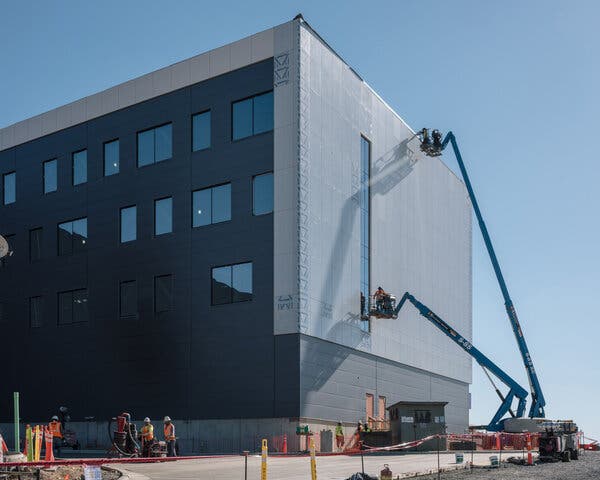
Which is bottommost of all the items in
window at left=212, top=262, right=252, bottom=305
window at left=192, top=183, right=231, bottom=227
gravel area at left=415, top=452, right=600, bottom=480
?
gravel area at left=415, top=452, right=600, bottom=480

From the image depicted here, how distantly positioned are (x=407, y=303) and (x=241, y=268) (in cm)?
1796

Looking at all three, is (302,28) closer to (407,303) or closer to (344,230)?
(344,230)

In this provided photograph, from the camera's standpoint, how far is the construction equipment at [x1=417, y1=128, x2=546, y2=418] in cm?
5956

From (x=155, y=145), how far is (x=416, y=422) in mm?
22805

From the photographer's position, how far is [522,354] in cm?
6050

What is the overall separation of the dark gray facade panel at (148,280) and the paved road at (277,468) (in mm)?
10514

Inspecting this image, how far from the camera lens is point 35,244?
59.4 metres

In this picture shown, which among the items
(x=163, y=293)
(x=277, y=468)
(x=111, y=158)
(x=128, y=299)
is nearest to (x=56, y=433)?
(x=163, y=293)

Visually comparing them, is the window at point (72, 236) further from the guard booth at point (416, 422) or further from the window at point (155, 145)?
the guard booth at point (416, 422)

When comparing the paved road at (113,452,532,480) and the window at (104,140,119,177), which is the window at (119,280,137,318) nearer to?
the window at (104,140,119,177)

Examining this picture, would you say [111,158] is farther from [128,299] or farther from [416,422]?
[416,422]

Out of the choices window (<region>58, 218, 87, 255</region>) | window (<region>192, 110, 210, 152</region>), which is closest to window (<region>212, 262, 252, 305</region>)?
window (<region>192, 110, 210, 152</region>)

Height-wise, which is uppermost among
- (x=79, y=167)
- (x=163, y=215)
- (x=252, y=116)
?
(x=252, y=116)

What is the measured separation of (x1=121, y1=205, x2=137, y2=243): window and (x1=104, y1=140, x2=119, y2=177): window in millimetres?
2778
